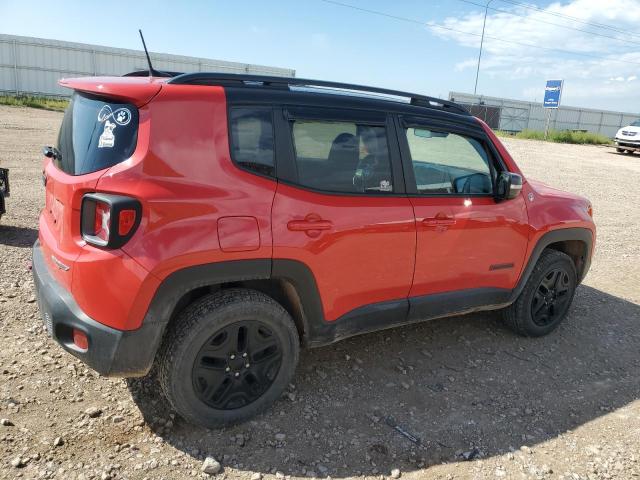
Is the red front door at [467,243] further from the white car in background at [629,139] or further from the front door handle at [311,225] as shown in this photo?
the white car in background at [629,139]

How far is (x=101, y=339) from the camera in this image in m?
2.46

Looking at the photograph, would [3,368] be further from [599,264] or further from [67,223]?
[599,264]

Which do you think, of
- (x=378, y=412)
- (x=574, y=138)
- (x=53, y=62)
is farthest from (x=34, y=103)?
(x=574, y=138)

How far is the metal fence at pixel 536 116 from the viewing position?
133 feet

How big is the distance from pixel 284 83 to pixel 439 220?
1.35 meters

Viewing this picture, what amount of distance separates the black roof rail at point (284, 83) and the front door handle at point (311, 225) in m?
Result: 0.78

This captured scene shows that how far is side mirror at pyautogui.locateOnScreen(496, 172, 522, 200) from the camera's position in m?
3.69

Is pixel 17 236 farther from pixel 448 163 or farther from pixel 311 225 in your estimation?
pixel 448 163

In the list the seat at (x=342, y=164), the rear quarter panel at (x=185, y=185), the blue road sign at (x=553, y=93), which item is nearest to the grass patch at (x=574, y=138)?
the blue road sign at (x=553, y=93)

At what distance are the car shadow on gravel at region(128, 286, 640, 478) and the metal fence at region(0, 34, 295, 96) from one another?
96.6 feet

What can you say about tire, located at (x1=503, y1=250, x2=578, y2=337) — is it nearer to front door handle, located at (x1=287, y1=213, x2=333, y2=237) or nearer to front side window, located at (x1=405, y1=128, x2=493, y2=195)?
front side window, located at (x1=405, y1=128, x2=493, y2=195)

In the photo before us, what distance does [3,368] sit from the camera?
3.29 m

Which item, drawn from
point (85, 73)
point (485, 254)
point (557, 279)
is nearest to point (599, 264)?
point (557, 279)

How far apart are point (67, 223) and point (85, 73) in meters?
34.7
